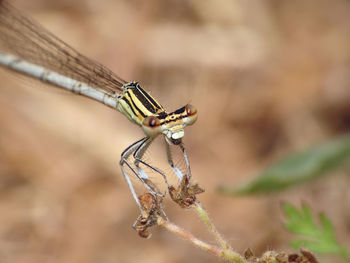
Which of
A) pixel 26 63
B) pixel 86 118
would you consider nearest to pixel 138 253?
pixel 86 118

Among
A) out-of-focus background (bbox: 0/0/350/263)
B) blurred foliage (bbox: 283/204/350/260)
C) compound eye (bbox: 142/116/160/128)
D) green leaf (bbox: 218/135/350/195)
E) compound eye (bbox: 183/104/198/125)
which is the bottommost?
blurred foliage (bbox: 283/204/350/260)

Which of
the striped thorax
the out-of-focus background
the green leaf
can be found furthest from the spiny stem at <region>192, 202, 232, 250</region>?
the out-of-focus background

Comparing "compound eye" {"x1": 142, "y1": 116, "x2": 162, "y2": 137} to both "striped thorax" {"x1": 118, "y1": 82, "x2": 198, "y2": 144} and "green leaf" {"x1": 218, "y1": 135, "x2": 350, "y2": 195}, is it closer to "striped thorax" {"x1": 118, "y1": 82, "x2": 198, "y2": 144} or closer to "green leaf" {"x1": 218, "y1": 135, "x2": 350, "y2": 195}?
"striped thorax" {"x1": 118, "y1": 82, "x2": 198, "y2": 144}

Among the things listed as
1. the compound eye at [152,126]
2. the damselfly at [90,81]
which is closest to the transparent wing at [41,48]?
the damselfly at [90,81]

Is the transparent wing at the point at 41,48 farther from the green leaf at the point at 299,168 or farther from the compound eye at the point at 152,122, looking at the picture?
the green leaf at the point at 299,168

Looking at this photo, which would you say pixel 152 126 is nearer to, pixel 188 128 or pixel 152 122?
pixel 152 122

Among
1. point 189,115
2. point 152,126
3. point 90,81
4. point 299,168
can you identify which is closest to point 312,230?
point 189,115

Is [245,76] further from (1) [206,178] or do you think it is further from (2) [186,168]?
(2) [186,168]
